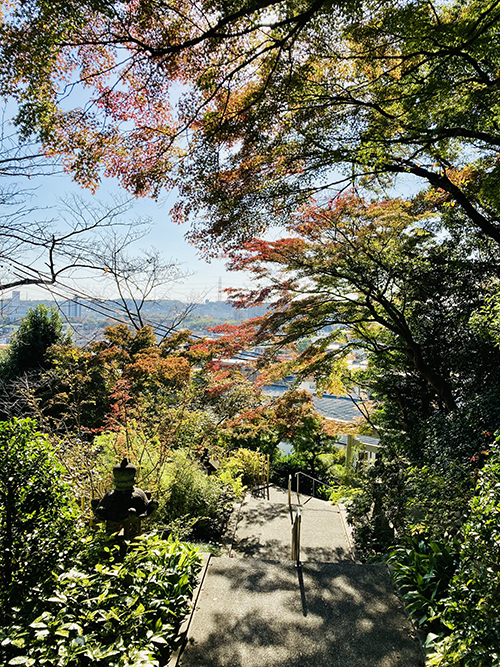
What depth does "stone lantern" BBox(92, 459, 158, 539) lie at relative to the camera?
3.26m

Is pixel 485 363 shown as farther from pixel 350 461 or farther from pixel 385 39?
pixel 350 461

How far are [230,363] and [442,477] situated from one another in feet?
15.0

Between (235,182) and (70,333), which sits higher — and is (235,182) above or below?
above

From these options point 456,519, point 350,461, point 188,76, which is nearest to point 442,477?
point 456,519

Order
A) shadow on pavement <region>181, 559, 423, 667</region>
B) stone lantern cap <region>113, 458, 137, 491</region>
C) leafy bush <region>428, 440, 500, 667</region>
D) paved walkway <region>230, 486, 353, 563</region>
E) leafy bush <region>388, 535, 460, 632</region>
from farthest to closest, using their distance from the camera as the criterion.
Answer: paved walkway <region>230, 486, 353, 563</region>
stone lantern cap <region>113, 458, 137, 491</region>
leafy bush <region>388, 535, 460, 632</region>
shadow on pavement <region>181, 559, 423, 667</region>
leafy bush <region>428, 440, 500, 667</region>

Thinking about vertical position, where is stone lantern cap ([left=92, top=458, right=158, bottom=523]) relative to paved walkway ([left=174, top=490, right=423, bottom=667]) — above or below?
above

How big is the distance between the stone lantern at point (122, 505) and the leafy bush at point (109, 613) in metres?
0.16

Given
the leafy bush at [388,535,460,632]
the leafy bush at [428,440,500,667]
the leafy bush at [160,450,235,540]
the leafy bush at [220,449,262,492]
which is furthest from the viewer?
the leafy bush at [220,449,262,492]

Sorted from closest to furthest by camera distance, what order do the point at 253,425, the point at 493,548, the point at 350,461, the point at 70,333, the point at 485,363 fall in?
the point at 493,548 < the point at 485,363 < the point at 253,425 < the point at 350,461 < the point at 70,333

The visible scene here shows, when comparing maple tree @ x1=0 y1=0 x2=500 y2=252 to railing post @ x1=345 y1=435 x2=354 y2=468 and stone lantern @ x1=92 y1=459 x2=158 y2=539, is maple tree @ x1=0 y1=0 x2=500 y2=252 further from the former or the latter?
railing post @ x1=345 y1=435 x2=354 y2=468

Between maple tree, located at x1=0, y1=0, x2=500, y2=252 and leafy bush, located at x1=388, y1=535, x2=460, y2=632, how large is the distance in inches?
154

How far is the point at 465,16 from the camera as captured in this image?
3201mm

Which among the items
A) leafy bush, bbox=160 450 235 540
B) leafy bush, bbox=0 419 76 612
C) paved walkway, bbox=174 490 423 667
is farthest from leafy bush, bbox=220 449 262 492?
leafy bush, bbox=0 419 76 612

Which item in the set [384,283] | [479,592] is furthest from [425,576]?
[384,283]
